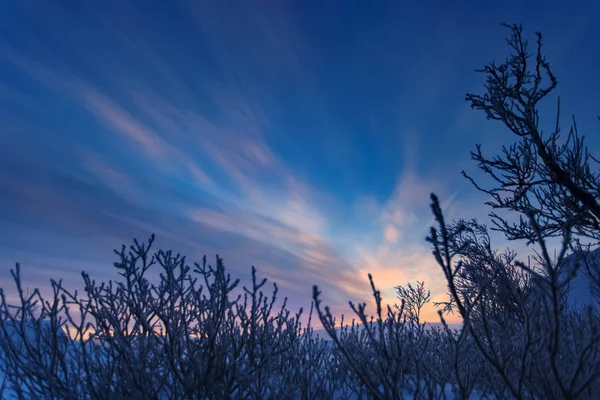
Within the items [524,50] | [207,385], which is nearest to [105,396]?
[207,385]

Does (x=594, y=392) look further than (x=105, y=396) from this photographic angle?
No

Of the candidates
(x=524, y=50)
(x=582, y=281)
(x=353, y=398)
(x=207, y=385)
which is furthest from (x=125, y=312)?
(x=582, y=281)

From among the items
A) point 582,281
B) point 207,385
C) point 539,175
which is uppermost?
point 582,281

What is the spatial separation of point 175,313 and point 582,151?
7395mm

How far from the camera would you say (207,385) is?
11.3ft

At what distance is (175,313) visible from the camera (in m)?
3.54

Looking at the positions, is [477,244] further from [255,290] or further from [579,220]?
[255,290]

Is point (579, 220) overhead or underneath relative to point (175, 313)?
overhead

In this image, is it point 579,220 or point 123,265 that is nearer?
point 123,265

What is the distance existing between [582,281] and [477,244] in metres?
37.2

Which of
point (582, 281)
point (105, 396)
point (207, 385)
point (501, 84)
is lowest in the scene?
point (105, 396)

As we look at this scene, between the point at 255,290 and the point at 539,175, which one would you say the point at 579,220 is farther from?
the point at 255,290

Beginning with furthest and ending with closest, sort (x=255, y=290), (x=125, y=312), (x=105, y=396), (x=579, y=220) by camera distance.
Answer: (x=579, y=220) < (x=125, y=312) < (x=105, y=396) < (x=255, y=290)

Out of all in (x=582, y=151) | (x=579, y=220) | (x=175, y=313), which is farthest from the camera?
(x=579, y=220)
